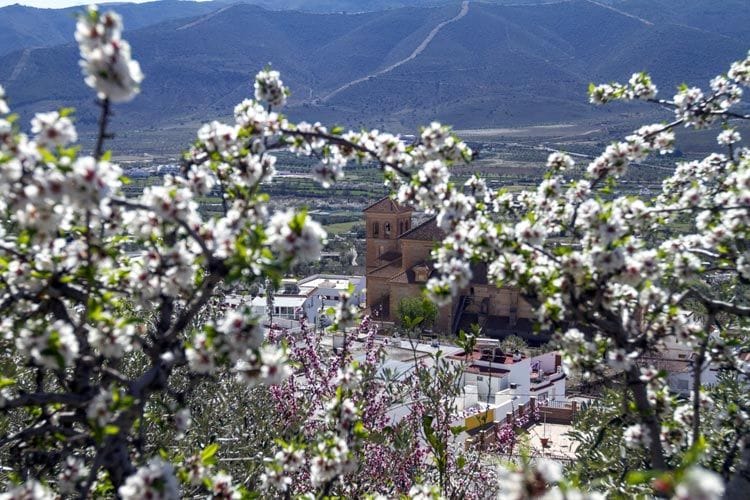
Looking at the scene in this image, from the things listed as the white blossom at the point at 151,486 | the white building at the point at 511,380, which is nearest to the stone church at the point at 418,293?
the white building at the point at 511,380

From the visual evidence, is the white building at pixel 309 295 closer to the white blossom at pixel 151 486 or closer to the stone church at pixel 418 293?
the stone church at pixel 418 293

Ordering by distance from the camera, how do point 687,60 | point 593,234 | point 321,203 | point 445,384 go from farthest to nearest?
point 687,60 → point 321,203 → point 445,384 → point 593,234

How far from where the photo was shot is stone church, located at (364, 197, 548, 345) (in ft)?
141

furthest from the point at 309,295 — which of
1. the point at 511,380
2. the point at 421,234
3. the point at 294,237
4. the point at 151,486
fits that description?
the point at 151,486

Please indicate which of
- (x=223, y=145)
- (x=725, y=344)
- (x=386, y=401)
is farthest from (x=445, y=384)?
(x=223, y=145)

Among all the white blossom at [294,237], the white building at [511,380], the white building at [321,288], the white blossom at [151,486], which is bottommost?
the white building at [321,288]

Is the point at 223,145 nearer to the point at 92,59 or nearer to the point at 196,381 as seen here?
the point at 92,59

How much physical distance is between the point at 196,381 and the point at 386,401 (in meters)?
2.96

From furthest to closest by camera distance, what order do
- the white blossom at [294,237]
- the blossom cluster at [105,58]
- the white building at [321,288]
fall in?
the white building at [321,288], the white blossom at [294,237], the blossom cluster at [105,58]

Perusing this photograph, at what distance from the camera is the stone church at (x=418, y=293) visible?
141 ft

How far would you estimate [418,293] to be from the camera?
4278cm

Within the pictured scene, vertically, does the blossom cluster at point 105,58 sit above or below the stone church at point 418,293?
above

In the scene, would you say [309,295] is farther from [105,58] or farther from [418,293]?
[105,58]

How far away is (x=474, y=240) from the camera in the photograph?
11.8 ft
